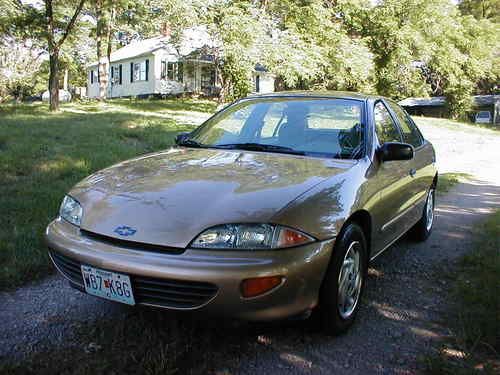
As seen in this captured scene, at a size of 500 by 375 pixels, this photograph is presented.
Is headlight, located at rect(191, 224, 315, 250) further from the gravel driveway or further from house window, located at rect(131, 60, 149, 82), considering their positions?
house window, located at rect(131, 60, 149, 82)

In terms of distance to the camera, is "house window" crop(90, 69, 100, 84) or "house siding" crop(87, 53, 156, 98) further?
"house window" crop(90, 69, 100, 84)

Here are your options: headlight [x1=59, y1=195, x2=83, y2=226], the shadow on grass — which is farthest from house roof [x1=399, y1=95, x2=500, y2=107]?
headlight [x1=59, y1=195, x2=83, y2=226]

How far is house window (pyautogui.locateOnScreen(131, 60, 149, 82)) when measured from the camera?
33.8 metres

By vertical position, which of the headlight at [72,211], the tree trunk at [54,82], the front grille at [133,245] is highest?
the tree trunk at [54,82]

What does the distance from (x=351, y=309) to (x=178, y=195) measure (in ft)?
4.23

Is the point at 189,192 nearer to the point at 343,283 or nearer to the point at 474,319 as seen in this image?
the point at 343,283

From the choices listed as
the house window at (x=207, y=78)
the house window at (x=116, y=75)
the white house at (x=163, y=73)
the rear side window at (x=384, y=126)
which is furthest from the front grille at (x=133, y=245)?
the house window at (x=116, y=75)

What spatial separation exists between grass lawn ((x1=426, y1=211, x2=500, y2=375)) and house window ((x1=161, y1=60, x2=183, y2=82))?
30495 millimetres

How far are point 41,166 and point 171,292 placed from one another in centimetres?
524

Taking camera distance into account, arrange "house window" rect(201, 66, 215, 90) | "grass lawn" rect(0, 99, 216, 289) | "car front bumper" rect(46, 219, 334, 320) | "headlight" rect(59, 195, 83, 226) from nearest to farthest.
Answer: "car front bumper" rect(46, 219, 334, 320) < "headlight" rect(59, 195, 83, 226) < "grass lawn" rect(0, 99, 216, 289) < "house window" rect(201, 66, 215, 90)

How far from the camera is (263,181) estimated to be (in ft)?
8.94

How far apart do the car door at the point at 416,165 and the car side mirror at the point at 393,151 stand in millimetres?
651

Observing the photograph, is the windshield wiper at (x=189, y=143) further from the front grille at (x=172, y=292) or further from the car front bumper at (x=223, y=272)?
the front grille at (x=172, y=292)

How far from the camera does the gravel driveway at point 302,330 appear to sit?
256cm
